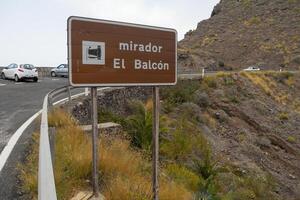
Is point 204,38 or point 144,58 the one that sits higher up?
point 204,38

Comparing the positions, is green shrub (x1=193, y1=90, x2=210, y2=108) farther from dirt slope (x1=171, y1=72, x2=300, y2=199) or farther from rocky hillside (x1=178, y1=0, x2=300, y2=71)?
rocky hillside (x1=178, y1=0, x2=300, y2=71)

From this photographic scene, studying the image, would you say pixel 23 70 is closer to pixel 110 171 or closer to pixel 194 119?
pixel 194 119

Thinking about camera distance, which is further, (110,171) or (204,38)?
(204,38)

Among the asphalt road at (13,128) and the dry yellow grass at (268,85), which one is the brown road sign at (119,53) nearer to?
the asphalt road at (13,128)

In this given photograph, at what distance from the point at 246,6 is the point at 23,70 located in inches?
2195

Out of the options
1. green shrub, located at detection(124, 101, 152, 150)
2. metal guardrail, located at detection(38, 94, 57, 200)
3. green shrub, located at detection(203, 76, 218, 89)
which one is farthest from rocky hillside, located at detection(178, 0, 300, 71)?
metal guardrail, located at detection(38, 94, 57, 200)

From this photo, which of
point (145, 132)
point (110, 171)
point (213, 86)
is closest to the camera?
point (110, 171)

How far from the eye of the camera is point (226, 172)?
47.2 ft

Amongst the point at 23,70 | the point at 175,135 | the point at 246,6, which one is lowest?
the point at 175,135

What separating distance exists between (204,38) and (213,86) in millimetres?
45370

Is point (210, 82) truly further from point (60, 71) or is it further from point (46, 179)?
point (46, 179)

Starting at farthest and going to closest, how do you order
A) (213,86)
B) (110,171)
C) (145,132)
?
(213,86) → (145,132) → (110,171)

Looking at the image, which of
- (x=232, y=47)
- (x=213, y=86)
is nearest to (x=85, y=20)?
(x=213, y=86)

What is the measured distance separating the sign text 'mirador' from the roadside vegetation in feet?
6.02
